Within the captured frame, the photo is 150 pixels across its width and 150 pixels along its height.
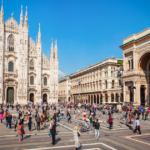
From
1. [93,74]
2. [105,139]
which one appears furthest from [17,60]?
[105,139]

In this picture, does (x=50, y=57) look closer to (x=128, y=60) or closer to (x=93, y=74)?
(x=93, y=74)

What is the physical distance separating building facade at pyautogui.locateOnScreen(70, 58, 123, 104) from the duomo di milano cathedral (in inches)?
461

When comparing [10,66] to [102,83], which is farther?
[102,83]

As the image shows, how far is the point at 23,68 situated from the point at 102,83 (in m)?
24.1

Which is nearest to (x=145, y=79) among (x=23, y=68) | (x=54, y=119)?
(x=54, y=119)

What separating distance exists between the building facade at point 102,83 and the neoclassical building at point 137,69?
328 inches

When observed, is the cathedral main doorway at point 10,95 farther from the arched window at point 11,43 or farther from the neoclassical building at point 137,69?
the neoclassical building at point 137,69

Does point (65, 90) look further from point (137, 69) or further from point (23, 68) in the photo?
point (137, 69)

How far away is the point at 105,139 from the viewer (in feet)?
42.0

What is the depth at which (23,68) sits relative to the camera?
184 ft

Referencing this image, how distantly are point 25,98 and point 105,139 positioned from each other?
150 ft

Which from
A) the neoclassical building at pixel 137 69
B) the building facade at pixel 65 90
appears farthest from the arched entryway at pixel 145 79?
the building facade at pixel 65 90

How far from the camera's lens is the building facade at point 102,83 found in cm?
5383

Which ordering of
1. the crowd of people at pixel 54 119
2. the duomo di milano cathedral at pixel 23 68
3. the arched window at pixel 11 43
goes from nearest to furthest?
the crowd of people at pixel 54 119
the duomo di milano cathedral at pixel 23 68
the arched window at pixel 11 43
